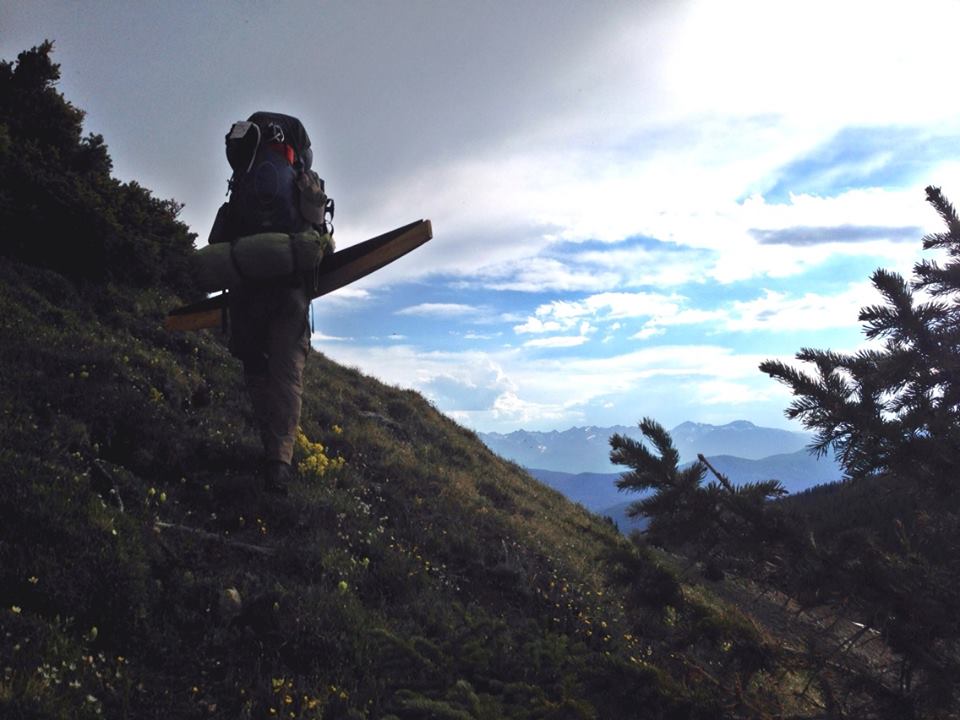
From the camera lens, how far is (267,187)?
6844 mm

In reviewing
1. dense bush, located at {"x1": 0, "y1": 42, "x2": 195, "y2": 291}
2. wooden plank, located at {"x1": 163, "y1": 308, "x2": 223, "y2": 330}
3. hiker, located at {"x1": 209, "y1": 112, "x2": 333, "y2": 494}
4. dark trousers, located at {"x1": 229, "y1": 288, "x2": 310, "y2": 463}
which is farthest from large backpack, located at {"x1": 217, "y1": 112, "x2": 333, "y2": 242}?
dense bush, located at {"x1": 0, "y1": 42, "x2": 195, "y2": 291}

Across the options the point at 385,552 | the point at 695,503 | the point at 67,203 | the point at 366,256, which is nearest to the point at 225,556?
the point at 385,552

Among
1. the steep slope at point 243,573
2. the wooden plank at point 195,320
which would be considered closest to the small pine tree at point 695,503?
the steep slope at point 243,573

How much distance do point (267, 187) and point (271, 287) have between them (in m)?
1.10

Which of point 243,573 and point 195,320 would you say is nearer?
point 243,573

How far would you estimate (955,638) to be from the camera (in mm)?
2658

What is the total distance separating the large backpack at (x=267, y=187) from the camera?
6871mm

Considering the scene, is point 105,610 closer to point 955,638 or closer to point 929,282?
point 955,638

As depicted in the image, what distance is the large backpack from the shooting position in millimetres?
6871

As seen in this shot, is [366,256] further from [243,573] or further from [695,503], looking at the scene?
[695,503]

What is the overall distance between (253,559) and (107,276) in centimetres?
745

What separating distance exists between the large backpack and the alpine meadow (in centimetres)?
273

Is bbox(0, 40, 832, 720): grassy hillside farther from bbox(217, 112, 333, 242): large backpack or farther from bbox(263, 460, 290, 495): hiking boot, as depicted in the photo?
bbox(217, 112, 333, 242): large backpack

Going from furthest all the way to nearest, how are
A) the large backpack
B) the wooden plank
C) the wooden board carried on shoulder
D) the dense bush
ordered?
the dense bush, the wooden plank, the wooden board carried on shoulder, the large backpack
